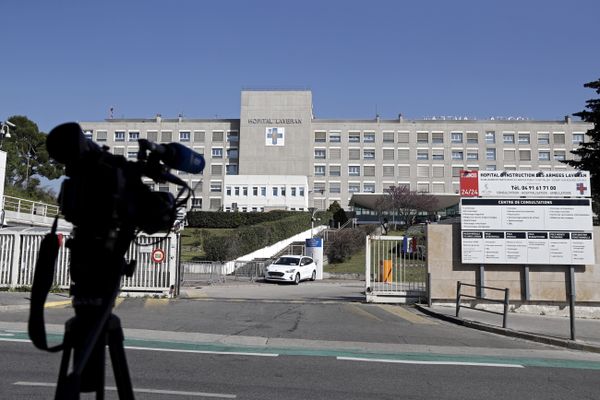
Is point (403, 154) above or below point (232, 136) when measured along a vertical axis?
below

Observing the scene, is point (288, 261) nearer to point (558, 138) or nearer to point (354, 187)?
point (354, 187)

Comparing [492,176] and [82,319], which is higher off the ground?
[492,176]

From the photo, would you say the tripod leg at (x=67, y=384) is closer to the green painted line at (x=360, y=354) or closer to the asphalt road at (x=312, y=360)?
the asphalt road at (x=312, y=360)

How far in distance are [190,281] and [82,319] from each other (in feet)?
87.1

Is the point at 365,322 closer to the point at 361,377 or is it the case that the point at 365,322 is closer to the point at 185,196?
the point at 361,377

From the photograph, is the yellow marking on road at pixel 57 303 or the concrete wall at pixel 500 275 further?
the concrete wall at pixel 500 275

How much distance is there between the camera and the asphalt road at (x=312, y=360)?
5.99m

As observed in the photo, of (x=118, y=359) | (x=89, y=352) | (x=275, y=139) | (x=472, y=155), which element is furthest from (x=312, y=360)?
(x=472, y=155)

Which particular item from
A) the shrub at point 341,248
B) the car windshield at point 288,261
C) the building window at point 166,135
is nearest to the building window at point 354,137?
the building window at point 166,135

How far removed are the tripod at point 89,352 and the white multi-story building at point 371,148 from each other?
8411 centimetres

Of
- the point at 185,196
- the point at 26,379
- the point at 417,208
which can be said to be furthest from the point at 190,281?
the point at 417,208

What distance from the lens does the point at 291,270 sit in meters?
29.1

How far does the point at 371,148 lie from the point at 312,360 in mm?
82941

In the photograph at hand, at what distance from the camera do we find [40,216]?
35312mm
